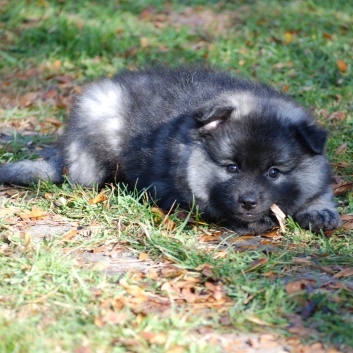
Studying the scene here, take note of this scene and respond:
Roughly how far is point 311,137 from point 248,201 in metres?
0.67

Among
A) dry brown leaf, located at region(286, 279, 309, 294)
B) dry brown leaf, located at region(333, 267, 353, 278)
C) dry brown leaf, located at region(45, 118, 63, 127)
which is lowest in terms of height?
dry brown leaf, located at region(45, 118, 63, 127)

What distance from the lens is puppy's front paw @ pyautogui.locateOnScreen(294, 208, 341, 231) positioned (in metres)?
5.10

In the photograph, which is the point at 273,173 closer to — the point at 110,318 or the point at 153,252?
the point at 153,252

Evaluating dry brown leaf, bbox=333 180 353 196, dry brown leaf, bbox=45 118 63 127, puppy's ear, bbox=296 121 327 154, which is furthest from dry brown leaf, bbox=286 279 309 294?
dry brown leaf, bbox=45 118 63 127

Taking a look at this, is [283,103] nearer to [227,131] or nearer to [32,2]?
[227,131]

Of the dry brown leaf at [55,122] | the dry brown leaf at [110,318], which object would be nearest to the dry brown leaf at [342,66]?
the dry brown leaf at [55,122]

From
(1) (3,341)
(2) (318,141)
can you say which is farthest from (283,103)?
(1) (3,341)

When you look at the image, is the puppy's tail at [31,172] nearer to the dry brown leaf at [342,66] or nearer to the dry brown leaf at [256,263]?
the dry brown leaf at [256,263]

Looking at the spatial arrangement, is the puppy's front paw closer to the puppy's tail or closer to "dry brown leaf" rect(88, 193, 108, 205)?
"dry brown leaf" rect(88, 193, 108, 205)

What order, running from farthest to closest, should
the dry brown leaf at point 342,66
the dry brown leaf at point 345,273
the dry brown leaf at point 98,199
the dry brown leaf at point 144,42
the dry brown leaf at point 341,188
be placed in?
the dry brown leaf at point 144,42, the dry brown leaf at point 342,66, the dry brown leaf at point 341,188, the dry brown leaf at point 98,199, the dry brown leaf at point 345,273

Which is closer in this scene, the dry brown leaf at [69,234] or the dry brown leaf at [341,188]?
the dry brown leaf at [69,234]

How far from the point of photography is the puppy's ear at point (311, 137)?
495 cm

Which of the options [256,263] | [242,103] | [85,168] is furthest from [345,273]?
[85,168]

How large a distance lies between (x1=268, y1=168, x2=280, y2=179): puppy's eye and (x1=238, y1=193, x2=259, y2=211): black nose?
0.75ft
